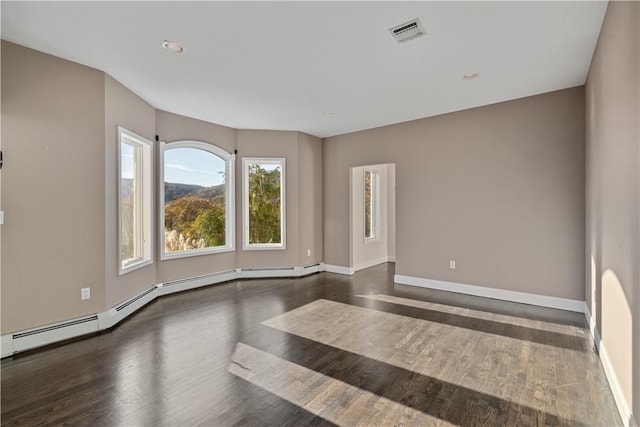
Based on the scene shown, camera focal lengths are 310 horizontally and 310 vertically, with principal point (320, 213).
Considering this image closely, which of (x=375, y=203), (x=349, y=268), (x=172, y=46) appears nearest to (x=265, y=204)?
(x=349, y=268)

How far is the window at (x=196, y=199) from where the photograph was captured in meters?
4.93

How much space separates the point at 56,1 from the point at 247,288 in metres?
4.10

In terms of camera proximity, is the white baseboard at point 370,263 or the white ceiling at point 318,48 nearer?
the white ceiling at point 318,48

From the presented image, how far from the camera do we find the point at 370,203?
754 cm

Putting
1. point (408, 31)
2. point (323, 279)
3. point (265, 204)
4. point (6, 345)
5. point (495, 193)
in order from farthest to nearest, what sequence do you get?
1. point (265, 204)
2. point (323, 279)
3. point (495, 193)
4. point (6, 345)
5. point (408, 31)

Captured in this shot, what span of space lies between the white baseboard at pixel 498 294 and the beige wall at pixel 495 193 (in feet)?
0.25

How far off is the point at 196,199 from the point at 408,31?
13.7 ft

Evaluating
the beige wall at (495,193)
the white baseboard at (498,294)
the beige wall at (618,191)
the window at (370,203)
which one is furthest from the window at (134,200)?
the beige wall at (618,191)

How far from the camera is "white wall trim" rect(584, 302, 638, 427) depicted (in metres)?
1.83

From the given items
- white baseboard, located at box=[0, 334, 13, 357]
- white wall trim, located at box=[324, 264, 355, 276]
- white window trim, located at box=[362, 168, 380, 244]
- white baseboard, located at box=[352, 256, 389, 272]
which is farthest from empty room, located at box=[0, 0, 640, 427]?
white window trim, located at box=[362, 168, 380, 244]

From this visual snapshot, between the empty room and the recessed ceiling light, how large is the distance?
20 mm

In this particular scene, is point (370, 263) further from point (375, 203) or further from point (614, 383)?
point (614, 383)

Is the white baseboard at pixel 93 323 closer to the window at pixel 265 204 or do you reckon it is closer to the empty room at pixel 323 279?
the empty room at pixel 323 279

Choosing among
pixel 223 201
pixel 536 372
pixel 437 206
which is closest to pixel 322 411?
pixel 536 372
